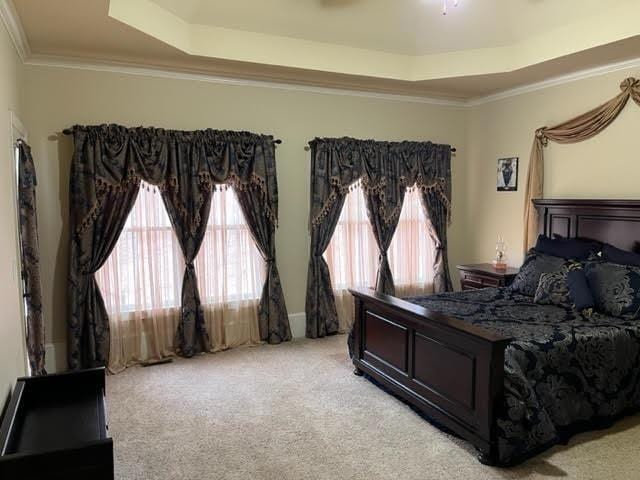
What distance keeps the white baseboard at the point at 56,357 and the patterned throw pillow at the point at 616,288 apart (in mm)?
4274

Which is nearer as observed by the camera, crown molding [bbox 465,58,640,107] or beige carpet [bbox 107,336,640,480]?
beige carpet [bbox 107,336,640,480]

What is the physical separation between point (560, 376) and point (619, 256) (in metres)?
1.54

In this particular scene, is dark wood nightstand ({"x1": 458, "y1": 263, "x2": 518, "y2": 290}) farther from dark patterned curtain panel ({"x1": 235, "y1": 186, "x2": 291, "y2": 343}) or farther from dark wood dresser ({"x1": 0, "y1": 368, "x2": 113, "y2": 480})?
dark wood dresser ({"x1": 0, "y1": 368, "x2": 113, "y2": 480})

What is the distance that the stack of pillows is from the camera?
3.39m

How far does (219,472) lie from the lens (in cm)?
263

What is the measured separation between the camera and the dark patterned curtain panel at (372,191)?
4902 mm

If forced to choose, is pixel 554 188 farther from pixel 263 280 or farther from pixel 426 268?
pixel 263 280

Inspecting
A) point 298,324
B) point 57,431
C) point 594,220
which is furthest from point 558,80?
point 57,431

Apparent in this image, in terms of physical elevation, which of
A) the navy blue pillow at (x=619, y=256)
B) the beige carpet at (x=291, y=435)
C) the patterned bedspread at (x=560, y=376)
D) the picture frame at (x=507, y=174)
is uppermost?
the picture frame at (x=507, y=174)

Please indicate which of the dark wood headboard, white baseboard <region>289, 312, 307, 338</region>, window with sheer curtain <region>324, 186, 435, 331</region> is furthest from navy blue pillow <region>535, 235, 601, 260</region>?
white baseboard <region>289, 312, 307, 338</region>

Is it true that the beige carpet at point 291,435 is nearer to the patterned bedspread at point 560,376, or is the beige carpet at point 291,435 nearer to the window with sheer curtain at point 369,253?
the patterned bedspread at point 560,376

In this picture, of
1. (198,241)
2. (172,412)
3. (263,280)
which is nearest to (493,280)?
(263,280)

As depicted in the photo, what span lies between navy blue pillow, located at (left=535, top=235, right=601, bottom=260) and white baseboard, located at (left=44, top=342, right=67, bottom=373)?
428 centimetres

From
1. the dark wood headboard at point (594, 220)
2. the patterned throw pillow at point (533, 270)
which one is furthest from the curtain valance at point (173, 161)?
the dark wood headboard at point (594, 220)
